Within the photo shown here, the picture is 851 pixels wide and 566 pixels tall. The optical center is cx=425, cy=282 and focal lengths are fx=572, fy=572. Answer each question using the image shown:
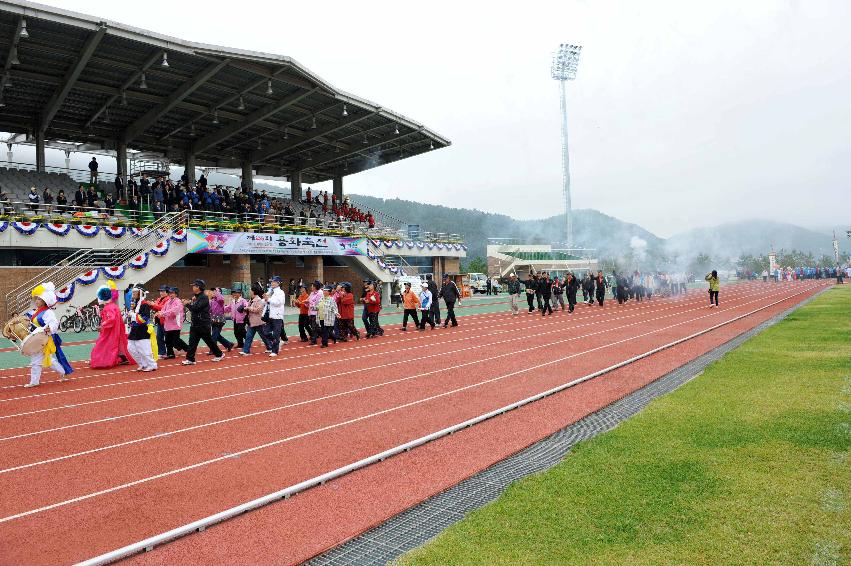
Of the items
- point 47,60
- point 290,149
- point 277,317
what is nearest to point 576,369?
point 277,317

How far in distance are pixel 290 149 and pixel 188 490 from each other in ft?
114

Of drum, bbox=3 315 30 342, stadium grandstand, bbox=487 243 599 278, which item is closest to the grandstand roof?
drum, bbox=3 315 30 342

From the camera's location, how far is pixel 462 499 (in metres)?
4.55

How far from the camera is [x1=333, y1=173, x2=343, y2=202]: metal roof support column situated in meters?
45.2

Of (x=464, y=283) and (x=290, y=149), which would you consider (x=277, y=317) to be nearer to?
(x=290, y=149)

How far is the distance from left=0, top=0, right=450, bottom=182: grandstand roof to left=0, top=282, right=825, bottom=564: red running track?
1500 centimetres

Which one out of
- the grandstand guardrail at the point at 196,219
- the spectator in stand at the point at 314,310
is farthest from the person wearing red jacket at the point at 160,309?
the grandstand guardrail at the point at 196,219

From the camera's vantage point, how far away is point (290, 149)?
37250mm

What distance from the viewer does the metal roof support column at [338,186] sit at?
148 feet

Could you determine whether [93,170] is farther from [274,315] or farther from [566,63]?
[566,63]

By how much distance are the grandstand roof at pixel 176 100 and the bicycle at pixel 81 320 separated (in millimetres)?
9336

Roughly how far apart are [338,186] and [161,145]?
1429cm

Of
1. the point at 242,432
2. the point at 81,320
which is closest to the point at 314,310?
the point at 242,432

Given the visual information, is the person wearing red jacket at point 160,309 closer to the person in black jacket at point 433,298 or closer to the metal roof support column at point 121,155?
the person in black jacket at point 433,298
